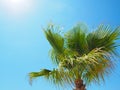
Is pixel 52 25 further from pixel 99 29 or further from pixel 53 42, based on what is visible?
pixel 99 29

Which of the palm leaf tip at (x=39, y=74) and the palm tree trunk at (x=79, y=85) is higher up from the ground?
the palm leaf tip at (x=39, y=74)

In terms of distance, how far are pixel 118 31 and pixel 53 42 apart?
7.07 feet

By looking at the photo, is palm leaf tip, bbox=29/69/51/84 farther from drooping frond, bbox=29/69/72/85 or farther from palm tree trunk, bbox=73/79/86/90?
palm tree trunk, bbox=73/79/86/90

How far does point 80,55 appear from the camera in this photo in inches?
460

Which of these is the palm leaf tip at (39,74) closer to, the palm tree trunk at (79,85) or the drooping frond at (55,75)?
the drooping frond at (55,75)

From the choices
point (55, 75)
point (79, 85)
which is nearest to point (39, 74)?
point (55, 75)

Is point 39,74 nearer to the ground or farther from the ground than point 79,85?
farther from the ground

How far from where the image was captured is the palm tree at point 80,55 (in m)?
11.0

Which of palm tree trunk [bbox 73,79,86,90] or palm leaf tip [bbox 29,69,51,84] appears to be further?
palm leaf tip [bbox 29,69,51,84]

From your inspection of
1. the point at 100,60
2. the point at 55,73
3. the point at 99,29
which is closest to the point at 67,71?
the point at 55,73

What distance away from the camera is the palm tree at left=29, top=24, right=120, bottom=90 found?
10961 millimetres

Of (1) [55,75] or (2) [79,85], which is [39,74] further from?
(2) [79,85]

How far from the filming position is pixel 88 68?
1109cm

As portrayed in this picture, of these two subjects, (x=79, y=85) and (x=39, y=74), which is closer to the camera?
(x=79, y=85)
